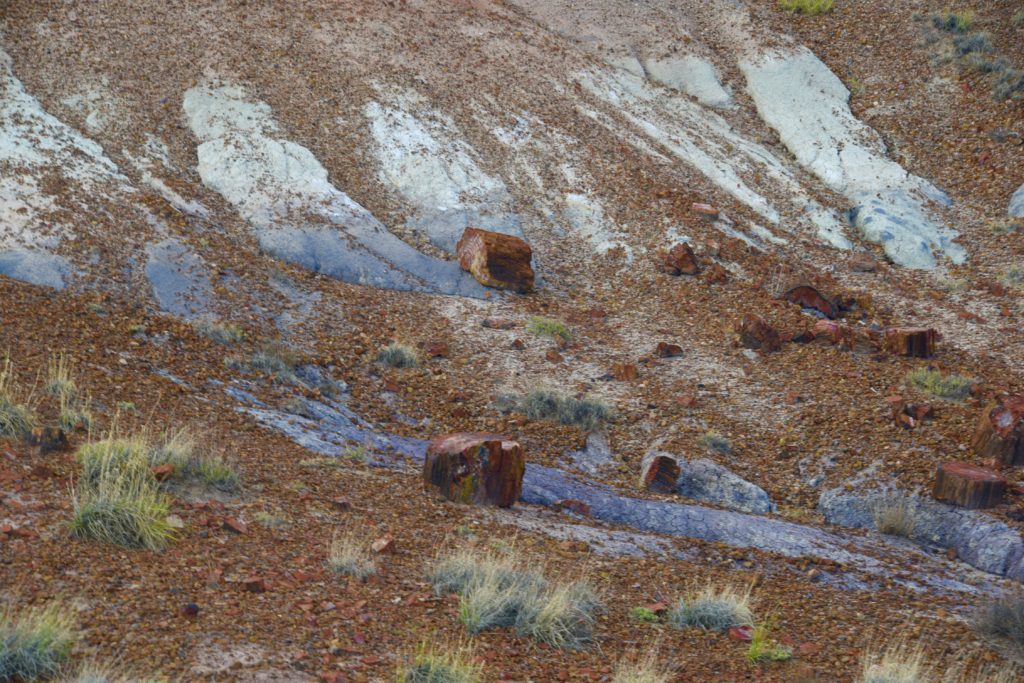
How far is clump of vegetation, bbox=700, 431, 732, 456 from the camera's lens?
36.0 feet

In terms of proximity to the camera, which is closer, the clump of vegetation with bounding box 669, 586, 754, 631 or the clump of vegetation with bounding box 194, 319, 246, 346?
the clump of vegetation with bounding box 669, 586, 754, 631

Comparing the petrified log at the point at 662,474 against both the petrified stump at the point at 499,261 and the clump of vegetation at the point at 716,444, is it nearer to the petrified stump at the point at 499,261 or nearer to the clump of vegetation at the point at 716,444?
the clump of vegetation at the point at 716,444

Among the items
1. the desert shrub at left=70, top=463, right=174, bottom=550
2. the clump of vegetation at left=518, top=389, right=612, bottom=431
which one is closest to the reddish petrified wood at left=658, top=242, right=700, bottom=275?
the clump of vegetation at left=518, top=389, right=612, bottom=431

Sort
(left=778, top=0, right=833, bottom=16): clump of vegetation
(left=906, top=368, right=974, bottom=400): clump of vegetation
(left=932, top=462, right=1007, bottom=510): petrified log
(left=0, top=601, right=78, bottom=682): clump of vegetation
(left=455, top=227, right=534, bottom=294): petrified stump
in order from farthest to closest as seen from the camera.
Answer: (left=778, top=0, right=833, bottom=16): clump of vegetation < (left=455, top=227, right=534, bottom=294): petrified stump < (left=906, top=368, right=974, bottom=400): clump of vegetation < (left=932, top=462, right=1007, bottom=510): petrified log < (left=0, top=601, right=78, bottom=682): clump of vegetation

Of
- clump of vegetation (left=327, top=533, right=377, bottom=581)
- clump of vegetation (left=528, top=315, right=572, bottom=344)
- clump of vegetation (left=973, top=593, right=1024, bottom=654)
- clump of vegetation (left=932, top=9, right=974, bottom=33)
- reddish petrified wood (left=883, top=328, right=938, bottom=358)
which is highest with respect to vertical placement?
clump of vegetation (left=932, top=9, right=974, bottom=33)

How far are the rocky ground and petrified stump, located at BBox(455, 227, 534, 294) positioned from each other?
0.32m

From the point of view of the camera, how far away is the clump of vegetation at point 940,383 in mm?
11844

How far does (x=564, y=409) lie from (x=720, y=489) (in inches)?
91.8

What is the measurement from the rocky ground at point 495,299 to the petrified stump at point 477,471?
0.26 metres

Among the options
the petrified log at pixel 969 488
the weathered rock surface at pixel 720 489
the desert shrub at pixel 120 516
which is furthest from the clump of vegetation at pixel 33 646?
the petrified log at pixel 969 488

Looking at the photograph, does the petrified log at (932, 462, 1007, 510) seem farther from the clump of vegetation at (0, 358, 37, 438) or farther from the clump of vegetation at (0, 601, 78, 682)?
the clump of vegetation at (0, 358, 37, 438)

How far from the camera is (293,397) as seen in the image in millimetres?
10477

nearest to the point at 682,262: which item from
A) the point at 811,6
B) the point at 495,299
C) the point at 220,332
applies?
the point at 495,299

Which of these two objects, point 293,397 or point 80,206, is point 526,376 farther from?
point 80,206
